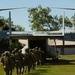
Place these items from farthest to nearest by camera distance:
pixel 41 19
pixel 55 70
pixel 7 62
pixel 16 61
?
pixel 41 19 < pixel 55 70 < pixel 16 61 < pixel 7 62

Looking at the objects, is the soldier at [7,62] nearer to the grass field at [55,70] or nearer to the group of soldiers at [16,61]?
the group of soldiers at [16,61]

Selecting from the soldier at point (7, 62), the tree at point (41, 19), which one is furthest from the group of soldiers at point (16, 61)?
the tree at point (41, 19)

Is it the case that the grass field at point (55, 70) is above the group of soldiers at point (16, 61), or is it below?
below

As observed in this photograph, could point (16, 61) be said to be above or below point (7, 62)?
below

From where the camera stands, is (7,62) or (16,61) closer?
(7,62)

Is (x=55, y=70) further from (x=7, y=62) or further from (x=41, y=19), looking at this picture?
(x=41, y=19)

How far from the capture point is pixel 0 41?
259ft

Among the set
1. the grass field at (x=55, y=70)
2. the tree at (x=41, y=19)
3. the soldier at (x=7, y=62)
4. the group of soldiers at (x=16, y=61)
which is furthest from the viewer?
the tree at (x=41, y=19)

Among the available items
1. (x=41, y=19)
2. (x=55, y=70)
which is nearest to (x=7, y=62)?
(x=55, y=70)

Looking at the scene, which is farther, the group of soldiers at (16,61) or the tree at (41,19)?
the tree at (41,19)

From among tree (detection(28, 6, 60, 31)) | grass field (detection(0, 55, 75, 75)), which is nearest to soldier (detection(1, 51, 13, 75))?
grass field (detection(0, 55, 75, 75))

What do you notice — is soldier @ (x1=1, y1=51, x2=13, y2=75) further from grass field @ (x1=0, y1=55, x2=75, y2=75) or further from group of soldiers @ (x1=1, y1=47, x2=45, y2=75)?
grass field @ (x1=0, y1=55, x2=75, y2=75)

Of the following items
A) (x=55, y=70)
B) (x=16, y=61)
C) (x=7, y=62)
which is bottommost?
(x=55, y=70)

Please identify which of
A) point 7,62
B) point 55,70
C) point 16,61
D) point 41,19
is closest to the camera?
point 7,62
